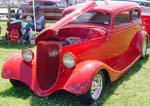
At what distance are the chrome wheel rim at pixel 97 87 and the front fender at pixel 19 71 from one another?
3.58 feet

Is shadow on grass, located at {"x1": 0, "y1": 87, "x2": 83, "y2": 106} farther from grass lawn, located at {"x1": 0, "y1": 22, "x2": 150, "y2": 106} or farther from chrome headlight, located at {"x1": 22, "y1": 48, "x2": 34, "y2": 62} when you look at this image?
chrome headlight, located at {"x1": 22, "y1": 48, "x2": 34, "y2": 62}

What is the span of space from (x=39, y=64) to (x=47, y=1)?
1393cm

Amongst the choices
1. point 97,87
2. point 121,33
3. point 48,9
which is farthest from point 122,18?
point 48,9

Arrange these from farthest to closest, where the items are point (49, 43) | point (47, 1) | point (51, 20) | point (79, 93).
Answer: point (47, 1) < point (51, 20) < point (49, 43) < point (79, 93)

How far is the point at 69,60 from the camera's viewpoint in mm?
4938

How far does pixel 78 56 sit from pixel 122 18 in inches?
80.5

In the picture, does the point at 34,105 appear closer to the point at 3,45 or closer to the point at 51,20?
the point at 3,45

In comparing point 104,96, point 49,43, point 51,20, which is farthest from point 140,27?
point 51,20

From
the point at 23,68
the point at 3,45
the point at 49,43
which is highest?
the point at 49,43

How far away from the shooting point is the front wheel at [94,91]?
16.1ft

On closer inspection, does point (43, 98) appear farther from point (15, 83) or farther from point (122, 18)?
point (122, 18)

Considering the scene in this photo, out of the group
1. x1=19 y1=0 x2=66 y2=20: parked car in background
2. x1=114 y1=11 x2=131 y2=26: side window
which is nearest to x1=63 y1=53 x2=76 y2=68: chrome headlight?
x1=114 y1=11 x2=131 y2=26: side window

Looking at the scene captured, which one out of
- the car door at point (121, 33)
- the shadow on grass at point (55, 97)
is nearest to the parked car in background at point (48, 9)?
the car door at point (121, 33)

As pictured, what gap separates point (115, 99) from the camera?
5332mm
